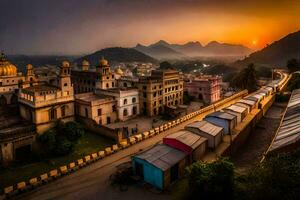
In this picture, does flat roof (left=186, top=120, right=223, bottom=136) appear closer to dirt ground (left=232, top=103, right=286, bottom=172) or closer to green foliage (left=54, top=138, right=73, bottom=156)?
dirt ground (left=232, top=103, right=286, bottom=172)

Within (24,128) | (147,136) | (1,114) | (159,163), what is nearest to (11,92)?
(1,114)

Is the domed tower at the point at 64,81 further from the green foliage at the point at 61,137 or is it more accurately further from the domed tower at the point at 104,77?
the domed tower at the point at 104,77

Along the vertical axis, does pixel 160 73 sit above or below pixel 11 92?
above

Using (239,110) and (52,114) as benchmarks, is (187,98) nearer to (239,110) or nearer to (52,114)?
(239,110)

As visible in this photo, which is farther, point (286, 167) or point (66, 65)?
point (66, 65)

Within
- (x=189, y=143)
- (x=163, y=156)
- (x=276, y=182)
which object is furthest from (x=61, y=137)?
(x=276, y=182)

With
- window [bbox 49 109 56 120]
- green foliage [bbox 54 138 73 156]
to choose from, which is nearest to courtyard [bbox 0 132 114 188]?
green foliage [bbox 54 138 73 156]

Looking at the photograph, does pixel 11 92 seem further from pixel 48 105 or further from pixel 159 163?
pixel 159 163

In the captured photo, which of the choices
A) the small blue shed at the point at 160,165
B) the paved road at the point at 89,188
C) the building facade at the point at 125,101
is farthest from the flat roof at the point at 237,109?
the paved road at the point at 89,188
